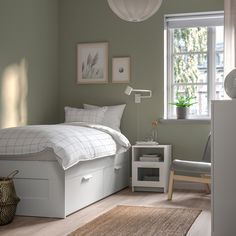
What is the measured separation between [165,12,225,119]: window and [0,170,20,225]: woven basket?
270 centimetres

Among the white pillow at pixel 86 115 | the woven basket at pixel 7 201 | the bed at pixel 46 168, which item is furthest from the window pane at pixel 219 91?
the woven basket at pixel 7 201

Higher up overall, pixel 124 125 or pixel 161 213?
Answer: pixel 124 125

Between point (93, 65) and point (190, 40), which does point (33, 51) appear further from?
point (190, 40)

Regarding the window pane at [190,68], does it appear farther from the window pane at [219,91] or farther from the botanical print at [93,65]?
the botanical print at [93,65]

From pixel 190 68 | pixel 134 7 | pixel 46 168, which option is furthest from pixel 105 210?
pixel 190 68

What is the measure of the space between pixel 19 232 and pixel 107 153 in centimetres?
156

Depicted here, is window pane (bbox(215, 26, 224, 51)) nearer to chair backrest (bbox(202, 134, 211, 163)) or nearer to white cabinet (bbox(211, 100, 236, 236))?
chair backrest (bbox(202, 134, 211, 163))

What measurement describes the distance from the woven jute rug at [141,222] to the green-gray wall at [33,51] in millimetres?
1759

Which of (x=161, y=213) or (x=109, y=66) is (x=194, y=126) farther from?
(x=161, y=213)

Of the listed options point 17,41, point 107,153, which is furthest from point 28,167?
point 17,41

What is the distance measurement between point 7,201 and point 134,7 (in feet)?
5.93

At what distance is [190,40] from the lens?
598 cm

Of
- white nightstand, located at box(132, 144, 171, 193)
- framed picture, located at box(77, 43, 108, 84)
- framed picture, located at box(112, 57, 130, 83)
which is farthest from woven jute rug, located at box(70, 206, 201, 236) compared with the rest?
framed picture, located at box(77, 43, 108, 84)

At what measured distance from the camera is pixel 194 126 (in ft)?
18.8
